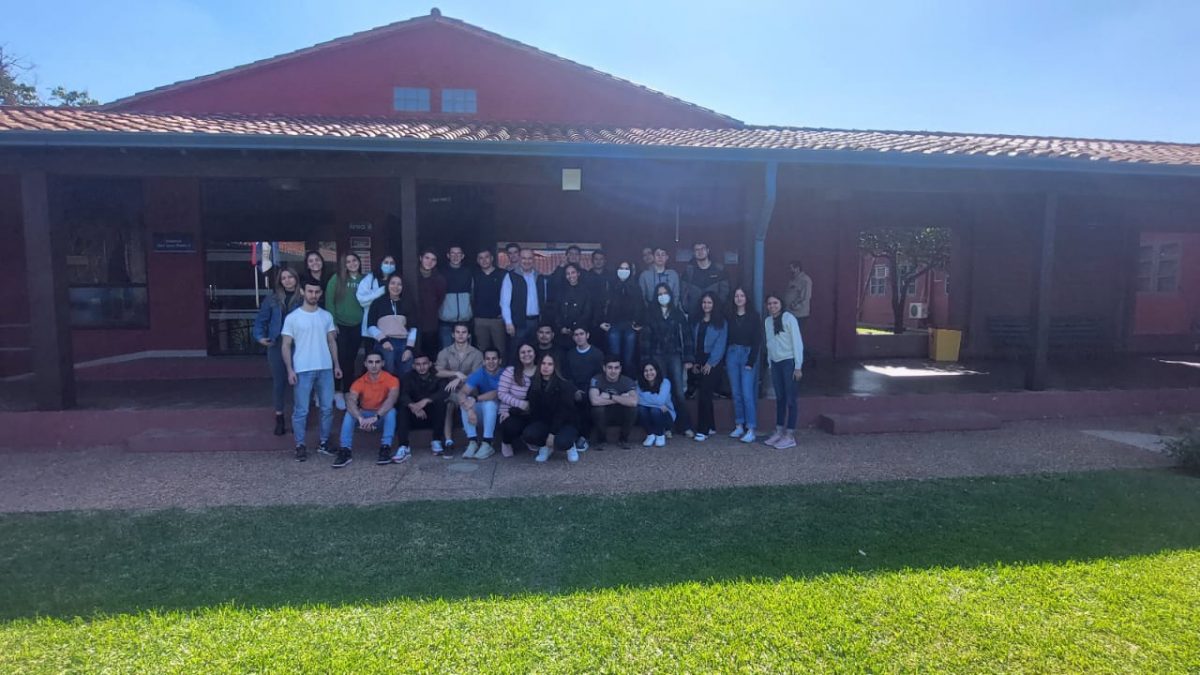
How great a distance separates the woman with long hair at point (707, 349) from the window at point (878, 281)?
1793cm

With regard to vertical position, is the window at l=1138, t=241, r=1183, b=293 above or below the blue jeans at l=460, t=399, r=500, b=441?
above

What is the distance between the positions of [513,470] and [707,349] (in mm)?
2279

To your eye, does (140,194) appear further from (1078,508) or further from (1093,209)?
(1093,209)

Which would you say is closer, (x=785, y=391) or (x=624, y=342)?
(x=785, y=391)

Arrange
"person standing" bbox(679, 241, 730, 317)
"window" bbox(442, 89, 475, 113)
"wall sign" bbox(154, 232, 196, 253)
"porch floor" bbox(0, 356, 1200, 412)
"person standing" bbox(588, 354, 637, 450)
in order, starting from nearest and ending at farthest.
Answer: "person standing" bbox(588, 354, 637, 450), "person standing" bbox(679, 241, 730, 317), "porch floor" bbox(0, 356, 1200, 412), "wall sign" bbox(154, 232, 196, 253), "window" bbox(442, 89, 475, 113)

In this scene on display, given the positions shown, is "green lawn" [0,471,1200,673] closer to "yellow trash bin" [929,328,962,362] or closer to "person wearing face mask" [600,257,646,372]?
"person wearing face mask" [600,257,646,372]

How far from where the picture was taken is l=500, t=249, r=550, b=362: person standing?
625 cm

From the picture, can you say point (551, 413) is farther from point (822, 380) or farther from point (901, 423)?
point (822, 380)

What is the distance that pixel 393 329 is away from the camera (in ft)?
18.9

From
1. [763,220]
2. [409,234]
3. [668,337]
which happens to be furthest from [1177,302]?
[409,234]

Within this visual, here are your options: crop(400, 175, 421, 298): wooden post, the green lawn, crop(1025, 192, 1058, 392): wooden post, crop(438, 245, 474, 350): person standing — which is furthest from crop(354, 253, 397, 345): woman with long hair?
crop(1025, 192, 1058, 392): wooden post

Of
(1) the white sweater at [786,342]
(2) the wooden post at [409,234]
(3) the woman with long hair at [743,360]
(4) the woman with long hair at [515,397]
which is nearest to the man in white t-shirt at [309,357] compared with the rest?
(2) the wooden post at [409,234]

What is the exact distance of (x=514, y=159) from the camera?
21.0 feet

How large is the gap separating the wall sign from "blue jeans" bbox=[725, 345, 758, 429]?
7805mm
